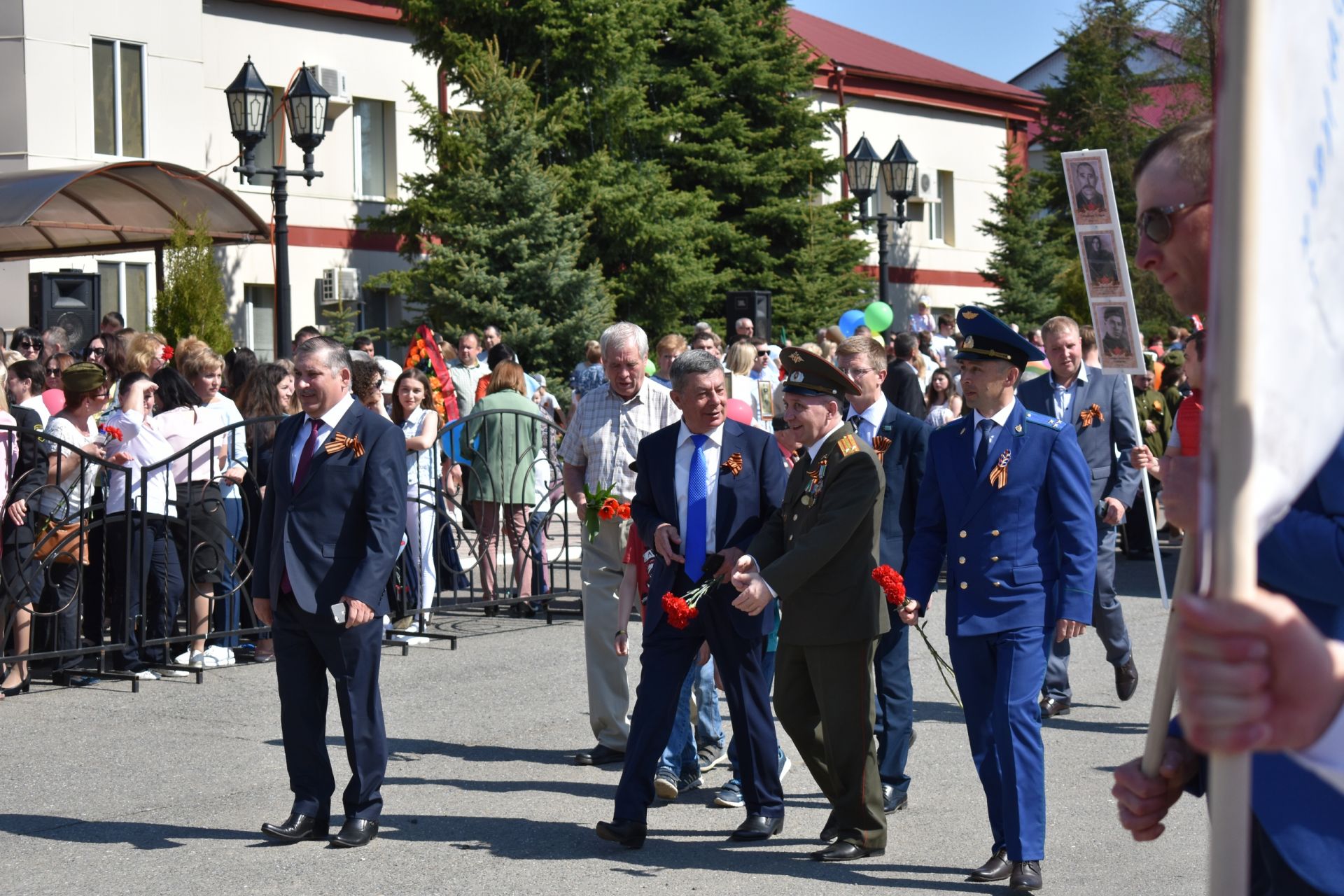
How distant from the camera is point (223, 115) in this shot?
28.0m

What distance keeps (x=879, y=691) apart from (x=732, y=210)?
87.8 feet

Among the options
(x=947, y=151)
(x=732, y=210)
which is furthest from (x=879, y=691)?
(x=947, y=151)

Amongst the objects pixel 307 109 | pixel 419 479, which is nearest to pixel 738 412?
pixel 419 479

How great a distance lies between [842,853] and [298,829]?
7.37 feet

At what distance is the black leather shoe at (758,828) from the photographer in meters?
6.60

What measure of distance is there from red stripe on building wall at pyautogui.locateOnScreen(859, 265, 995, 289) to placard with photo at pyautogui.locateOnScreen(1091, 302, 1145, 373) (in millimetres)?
29789

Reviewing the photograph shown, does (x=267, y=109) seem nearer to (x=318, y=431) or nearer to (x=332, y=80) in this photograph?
(x=318, y=431)

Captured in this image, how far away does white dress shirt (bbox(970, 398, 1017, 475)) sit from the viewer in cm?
608

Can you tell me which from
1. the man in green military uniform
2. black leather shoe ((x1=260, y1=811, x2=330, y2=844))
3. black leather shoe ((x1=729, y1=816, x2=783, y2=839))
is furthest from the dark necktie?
black leather shoe ((x1=729, y1=816, x2=783, y2=839))

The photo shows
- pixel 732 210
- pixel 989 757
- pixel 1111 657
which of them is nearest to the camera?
pixel 989 757

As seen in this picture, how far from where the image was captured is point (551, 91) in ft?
89.1

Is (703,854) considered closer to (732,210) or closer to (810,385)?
(810,385)

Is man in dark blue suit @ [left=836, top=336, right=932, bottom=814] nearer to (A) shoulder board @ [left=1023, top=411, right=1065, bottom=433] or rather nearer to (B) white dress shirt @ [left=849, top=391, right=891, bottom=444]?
(B) white dress shirt @ [left=849, top=391, right=891, bottom=444]

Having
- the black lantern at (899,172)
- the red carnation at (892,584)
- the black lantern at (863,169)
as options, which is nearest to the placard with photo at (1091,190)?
the red carnation at (892,584)
